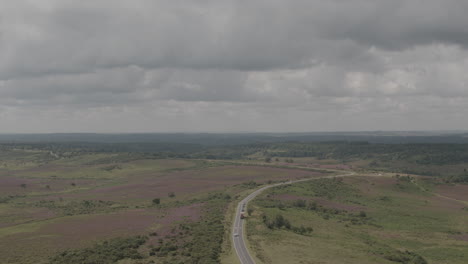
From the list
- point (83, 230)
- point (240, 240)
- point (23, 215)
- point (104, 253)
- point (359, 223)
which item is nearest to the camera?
point (104, 253)

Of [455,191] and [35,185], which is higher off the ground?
[455,191]

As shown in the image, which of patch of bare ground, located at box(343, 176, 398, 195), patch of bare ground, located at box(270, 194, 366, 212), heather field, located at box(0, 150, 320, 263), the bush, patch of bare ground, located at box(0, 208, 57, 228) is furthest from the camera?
patch of bare ground, located at box(343, 176, 398, 195)

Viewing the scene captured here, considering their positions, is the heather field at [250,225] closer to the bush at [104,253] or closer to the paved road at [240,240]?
the bush at [104,253]

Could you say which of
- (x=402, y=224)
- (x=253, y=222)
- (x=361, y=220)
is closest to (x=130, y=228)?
(x=253, y=222)

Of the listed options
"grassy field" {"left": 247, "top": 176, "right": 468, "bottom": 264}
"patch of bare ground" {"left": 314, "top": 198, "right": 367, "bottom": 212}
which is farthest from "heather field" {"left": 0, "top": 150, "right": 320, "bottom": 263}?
"patch of bare ground" {"left": 314, "top": 198, "right": 367, "bottom": 212}

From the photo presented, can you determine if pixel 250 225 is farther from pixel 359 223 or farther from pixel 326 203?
pixel 326 203

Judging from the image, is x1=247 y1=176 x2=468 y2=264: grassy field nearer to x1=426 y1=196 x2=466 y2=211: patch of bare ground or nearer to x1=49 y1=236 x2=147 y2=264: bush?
x1=426 y1=196 x2=466 y2=211: patch of bare ground

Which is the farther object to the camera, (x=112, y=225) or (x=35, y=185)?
(x=35, y=185)

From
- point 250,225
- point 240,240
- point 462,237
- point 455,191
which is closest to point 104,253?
point 240,240

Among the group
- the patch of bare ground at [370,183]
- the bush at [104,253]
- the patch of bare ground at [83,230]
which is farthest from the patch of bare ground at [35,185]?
the patch of bare ground at [370,183]
